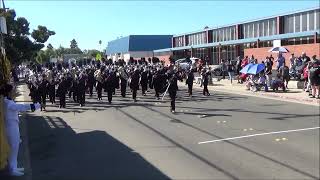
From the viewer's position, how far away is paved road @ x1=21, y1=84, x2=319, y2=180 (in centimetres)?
920

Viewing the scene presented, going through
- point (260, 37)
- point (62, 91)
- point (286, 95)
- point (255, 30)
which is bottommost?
point (286, 95)

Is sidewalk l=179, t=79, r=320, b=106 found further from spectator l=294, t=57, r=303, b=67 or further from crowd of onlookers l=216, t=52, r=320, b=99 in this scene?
spectator l=294, t=57, r=303, b=67

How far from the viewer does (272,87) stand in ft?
86.4

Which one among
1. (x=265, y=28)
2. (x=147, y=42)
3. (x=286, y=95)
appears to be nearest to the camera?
(x=286, y=95)

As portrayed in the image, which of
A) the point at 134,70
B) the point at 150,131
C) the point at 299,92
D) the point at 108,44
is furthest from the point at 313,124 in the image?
the point at 108,44

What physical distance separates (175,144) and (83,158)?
2.17 metres

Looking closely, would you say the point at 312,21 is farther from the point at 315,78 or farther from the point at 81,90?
the point at 81,90

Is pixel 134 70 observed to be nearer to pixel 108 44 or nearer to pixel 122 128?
pixel 122 128

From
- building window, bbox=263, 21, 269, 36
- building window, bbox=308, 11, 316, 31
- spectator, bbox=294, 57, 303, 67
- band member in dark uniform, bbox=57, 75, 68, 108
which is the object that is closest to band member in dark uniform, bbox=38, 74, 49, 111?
band member in dark uniform, bbox=57, 75, 68, 108

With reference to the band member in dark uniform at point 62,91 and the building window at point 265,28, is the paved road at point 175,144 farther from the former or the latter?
the building window at point 265,28

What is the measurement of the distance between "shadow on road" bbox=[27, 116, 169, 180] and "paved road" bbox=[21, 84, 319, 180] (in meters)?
0.02

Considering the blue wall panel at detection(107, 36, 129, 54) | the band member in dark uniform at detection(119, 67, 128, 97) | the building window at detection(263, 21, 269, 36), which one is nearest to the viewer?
the band member in dark uniform at detection(119, 67, 128, 97)

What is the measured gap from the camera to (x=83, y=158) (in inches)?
428

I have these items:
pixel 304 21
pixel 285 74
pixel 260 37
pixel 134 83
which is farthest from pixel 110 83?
pixel 304 21
